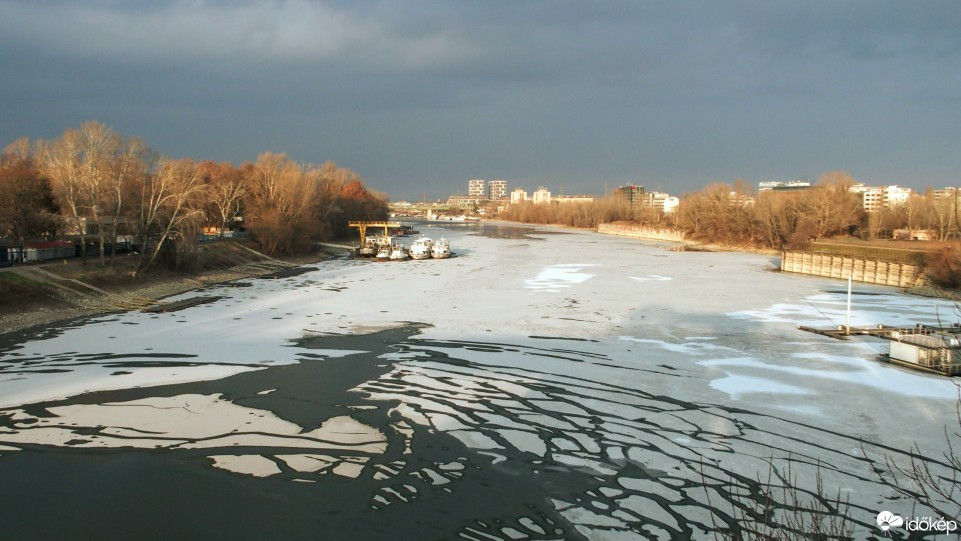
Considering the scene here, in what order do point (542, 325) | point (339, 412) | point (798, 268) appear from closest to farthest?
1. point (339, 412)
2. point (542, 325)
3. point (798, 268)

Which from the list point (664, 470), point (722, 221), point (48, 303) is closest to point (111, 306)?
point (48, 303)

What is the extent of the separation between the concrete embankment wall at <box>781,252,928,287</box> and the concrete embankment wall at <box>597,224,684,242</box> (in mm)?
48571

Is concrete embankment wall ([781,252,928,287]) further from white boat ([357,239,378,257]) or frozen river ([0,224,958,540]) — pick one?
white boat ([357,239,378,257])

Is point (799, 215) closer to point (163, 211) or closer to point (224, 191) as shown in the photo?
point (224, 191)

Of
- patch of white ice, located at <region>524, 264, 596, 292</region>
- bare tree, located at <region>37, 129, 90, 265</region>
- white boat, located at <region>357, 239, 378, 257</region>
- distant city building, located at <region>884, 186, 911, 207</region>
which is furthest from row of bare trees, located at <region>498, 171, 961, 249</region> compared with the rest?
bare tree, located at <region>37, 129, 90, 265</region>

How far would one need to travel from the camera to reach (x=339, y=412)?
12.7m

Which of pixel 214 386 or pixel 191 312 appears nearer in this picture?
pixel 214 386

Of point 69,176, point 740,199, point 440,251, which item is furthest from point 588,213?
point 69,176

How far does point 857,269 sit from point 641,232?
68.8 meters

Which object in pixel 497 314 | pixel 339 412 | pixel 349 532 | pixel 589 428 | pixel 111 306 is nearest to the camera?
pixel 349 532

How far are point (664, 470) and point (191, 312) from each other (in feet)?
73.2

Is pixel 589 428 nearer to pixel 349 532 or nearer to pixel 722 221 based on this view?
pixel 349 532

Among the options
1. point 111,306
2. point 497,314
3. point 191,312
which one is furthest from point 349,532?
point 111,306

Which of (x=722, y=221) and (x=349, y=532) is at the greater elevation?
(x=722, y=221)
